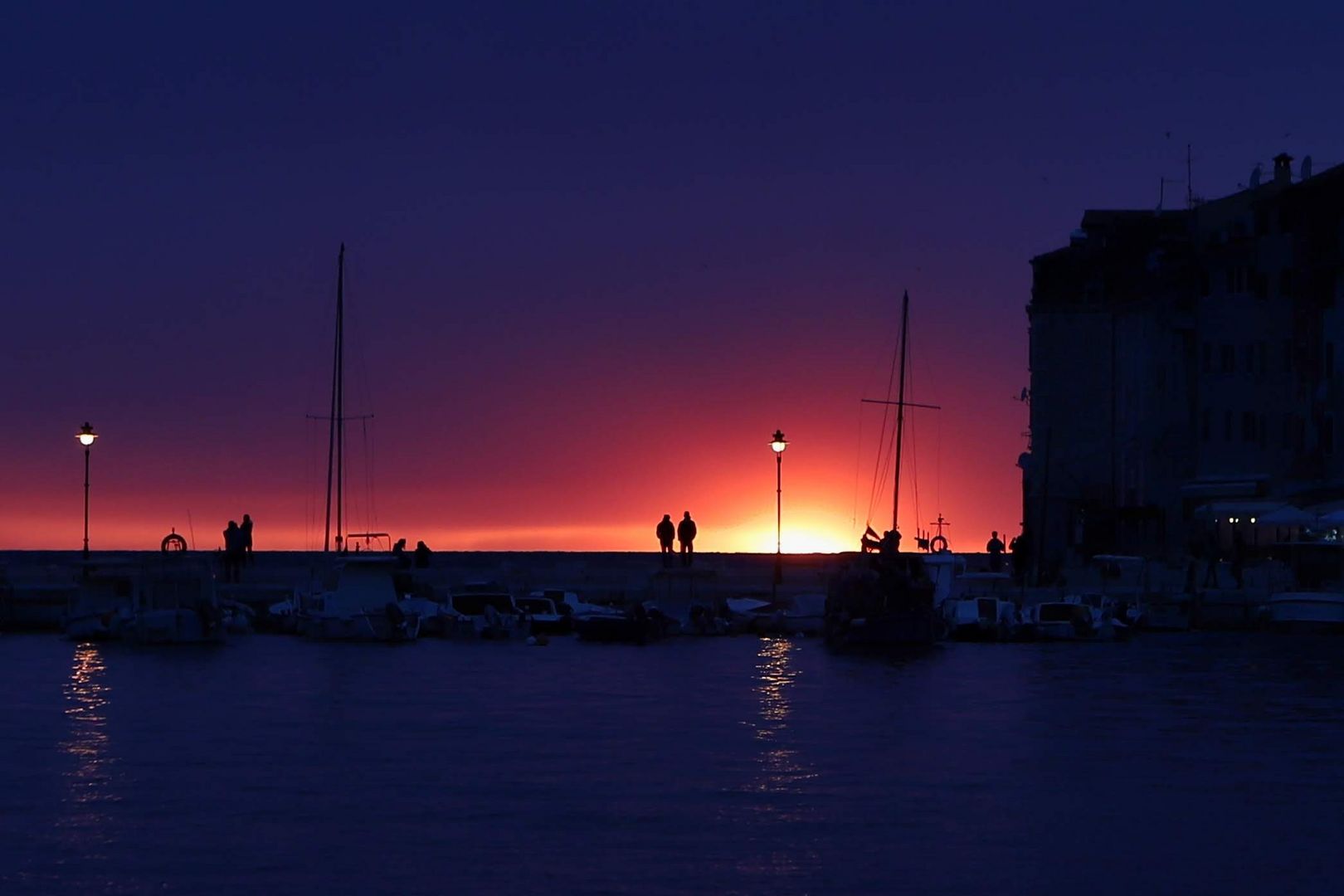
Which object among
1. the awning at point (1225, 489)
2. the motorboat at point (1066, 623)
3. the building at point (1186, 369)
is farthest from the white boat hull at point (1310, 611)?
the awning at point (1225, 489)

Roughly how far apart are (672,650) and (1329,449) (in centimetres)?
3596

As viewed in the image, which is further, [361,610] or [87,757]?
[361,610]

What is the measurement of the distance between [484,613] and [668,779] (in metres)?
40.3

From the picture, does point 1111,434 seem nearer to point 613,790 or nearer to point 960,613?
point 960,613

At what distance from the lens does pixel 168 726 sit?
45938 millimetres

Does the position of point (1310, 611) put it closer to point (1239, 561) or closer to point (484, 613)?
point (1239, 561)

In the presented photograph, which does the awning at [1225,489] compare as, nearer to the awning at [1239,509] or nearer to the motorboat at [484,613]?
the awning at [1239,509]

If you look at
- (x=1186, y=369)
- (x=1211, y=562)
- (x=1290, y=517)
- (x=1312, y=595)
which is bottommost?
(x=1312, y=595)

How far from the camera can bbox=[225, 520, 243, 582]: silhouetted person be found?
82562mm

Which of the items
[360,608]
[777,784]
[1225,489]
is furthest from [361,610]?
[1225,489]

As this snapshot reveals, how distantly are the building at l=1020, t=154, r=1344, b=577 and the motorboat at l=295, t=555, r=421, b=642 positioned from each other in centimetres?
2729

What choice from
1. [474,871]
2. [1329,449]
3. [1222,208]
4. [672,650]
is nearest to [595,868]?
[474,871]

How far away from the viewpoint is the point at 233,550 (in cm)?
8250

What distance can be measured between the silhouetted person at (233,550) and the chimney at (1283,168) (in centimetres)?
4759
